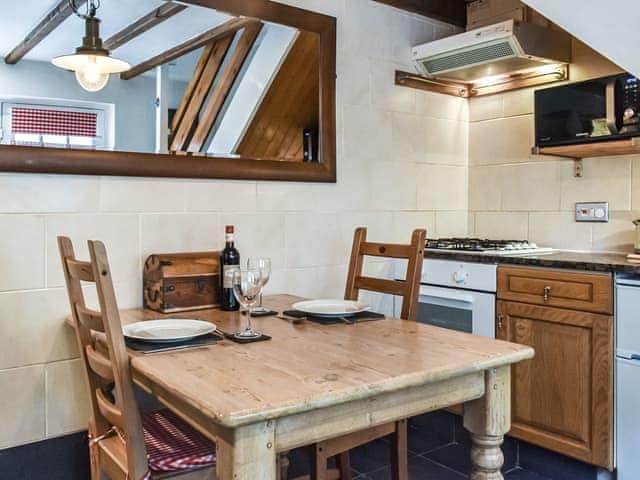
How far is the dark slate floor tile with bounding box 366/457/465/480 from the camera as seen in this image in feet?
8.25

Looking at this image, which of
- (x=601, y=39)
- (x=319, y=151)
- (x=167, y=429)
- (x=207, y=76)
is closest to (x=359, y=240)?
(x=319, y=151)

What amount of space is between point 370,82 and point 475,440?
1955 mm

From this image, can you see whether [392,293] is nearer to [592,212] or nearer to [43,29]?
[592,212]

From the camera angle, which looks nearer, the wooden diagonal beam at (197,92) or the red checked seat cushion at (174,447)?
the red checked seat cushion at (174,447)

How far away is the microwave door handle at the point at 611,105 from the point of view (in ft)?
8.00

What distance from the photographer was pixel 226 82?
2469 millimetres

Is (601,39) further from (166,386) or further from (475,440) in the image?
(166,386)

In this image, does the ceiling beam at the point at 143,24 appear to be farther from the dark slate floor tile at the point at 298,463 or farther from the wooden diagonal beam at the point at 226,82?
the dark slate floor tile at the point at 298,463

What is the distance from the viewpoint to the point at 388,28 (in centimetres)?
303

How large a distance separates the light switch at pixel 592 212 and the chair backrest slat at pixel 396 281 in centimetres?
120

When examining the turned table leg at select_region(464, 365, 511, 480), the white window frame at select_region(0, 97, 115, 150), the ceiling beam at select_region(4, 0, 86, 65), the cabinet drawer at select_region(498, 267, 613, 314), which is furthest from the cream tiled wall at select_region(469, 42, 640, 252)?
the ceiling beam at select_region(4, 0, 86, 65)

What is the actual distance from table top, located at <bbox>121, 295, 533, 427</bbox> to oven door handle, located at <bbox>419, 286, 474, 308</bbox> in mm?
939

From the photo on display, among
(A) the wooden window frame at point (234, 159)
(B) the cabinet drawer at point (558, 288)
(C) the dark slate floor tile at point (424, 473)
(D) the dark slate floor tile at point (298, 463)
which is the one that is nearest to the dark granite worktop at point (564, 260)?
(B) the cabinet drawer at point (558, 288)

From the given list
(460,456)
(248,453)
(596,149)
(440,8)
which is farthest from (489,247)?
(248,453)
